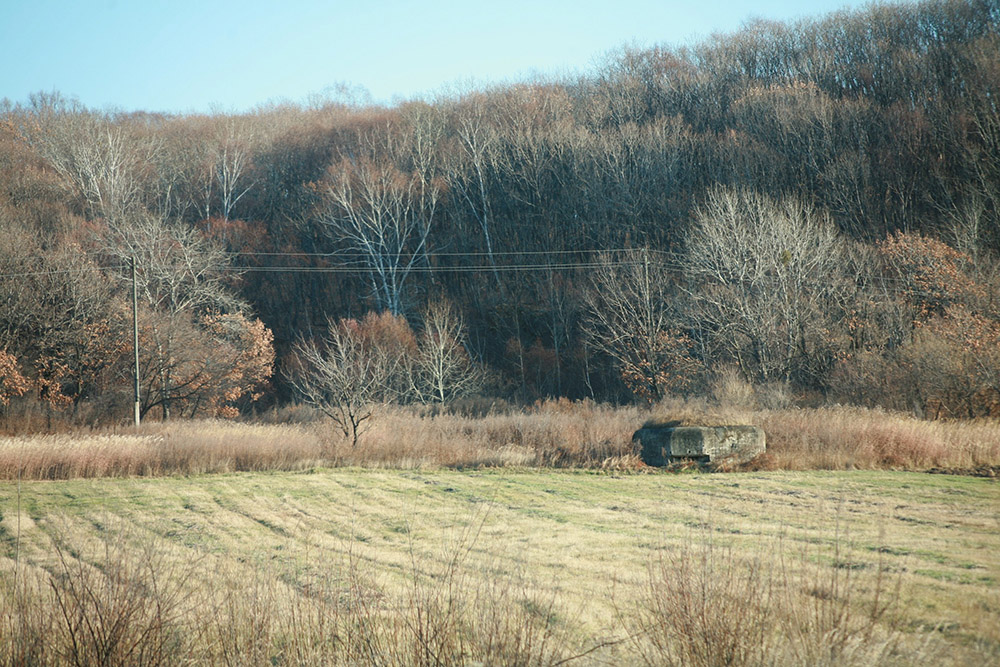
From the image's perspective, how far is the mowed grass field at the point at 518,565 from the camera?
211 inches

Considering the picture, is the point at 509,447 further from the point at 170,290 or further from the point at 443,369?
the point at 170,290

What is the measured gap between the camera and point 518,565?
25.7 feet

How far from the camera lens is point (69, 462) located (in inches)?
819

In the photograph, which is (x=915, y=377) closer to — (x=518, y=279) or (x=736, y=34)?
(x=518, y=279)

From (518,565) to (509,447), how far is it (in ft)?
53.9

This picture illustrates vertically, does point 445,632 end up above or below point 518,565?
above

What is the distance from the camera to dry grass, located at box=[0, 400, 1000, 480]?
2034 centimetres

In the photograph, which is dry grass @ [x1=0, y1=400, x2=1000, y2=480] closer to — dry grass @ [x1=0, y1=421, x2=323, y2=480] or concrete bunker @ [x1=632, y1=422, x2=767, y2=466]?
dry grass @ [x1=0, y1=421, x2=323, y2=480]

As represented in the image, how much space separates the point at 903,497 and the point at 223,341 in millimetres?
37411

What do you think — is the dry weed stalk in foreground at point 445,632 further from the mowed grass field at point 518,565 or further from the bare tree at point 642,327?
the bare tree at point 642,327

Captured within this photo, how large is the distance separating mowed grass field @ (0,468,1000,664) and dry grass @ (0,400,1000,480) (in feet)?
4.17

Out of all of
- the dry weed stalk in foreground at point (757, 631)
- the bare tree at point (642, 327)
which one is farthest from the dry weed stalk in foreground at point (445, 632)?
the bare tree at point (642, 327)

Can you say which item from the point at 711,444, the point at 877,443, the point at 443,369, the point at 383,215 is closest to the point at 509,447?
the point at 711,444

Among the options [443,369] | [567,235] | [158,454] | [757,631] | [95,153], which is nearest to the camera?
[757,631]
